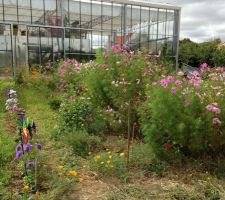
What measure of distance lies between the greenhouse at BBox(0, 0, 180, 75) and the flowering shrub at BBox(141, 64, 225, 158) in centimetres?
953

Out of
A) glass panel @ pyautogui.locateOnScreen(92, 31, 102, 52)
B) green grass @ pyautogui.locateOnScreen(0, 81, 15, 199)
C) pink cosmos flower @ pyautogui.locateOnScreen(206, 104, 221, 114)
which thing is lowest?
green grass @ pyautogui.locateOnScreen(0, 81, 15, 199)

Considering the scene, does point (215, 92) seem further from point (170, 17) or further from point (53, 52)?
point (170, 17)

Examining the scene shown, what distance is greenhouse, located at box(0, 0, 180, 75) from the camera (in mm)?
15156

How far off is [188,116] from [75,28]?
1466 centimetres

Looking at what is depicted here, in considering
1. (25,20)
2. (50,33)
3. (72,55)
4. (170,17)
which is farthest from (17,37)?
(170,17)

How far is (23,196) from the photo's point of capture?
2.85m

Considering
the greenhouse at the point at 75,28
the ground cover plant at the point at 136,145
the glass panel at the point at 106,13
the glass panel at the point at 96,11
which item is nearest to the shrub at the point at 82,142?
the ground cover plant at the point at 136,145

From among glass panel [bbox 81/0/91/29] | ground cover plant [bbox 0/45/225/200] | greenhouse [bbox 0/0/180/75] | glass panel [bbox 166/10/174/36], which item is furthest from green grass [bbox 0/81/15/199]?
glass panel [bbox 166/10/174/36]

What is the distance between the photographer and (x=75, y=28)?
17391mm

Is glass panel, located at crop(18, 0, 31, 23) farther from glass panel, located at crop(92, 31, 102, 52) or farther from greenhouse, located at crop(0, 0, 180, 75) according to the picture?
glass panel, located at crop(92, 31, 102, 52)

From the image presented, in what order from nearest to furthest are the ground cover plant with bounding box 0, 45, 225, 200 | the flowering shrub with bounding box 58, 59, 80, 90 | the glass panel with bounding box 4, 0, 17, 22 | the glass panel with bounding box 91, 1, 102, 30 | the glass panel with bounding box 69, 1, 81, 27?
the ground cover plant with bounding box 0, 45, 225, 200 < the flowering shrub with bounding box 58, 59, 80, 90 < the glass panel with bounding box 4, 0, 17, 22 < the glass panel with bounding box 69, 1, 81, 27 < the glass panel with bounding box 91, 1, 102, 30

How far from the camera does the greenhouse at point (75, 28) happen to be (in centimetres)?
1516

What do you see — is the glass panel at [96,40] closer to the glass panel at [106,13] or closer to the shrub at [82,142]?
the glass panel at [106,13]

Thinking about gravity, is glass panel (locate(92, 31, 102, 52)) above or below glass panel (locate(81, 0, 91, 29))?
below
